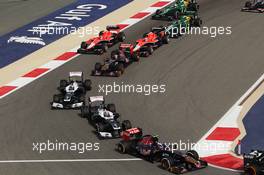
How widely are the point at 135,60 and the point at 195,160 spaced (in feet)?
47.1

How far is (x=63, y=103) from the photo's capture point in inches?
1422

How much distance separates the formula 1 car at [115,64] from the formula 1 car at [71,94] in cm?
151

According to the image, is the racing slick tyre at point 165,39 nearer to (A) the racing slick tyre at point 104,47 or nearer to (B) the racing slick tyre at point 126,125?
(A) the racing slick tyre at point 104,47

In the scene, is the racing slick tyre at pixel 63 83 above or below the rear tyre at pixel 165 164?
above

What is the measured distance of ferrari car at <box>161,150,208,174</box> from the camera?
2858 centimetres

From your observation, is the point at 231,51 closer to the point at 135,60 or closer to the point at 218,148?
the point at 135,60

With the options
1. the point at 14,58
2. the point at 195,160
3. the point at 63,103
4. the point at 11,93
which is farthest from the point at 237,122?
the point at 14,58

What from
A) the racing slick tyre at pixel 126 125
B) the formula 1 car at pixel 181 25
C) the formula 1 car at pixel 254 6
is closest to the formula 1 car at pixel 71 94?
the racing slick tyre at pixel 126 125

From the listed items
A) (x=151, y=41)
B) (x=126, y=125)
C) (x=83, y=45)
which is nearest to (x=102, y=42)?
(x=83, y=45)

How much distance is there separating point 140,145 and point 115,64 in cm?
1086

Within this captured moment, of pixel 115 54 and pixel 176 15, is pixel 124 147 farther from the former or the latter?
pixel 176 15

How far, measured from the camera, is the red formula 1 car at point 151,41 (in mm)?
42906

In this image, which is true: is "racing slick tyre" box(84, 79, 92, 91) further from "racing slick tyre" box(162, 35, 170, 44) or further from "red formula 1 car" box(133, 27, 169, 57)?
"racing slick tyre" box(162, 35, 170, 44)

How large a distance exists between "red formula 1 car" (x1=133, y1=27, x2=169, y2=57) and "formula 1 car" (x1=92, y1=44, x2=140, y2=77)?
1.36m
